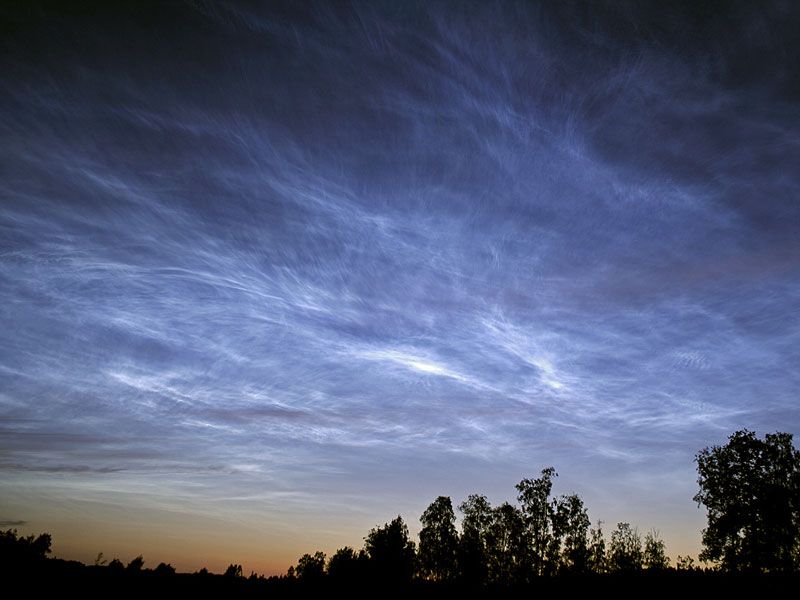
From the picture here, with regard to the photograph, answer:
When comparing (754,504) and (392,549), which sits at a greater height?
(754,504)

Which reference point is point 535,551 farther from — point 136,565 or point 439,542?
point 136,565

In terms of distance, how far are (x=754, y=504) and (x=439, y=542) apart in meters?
44.7

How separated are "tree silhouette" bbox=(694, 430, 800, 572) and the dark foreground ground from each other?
97.4 ft

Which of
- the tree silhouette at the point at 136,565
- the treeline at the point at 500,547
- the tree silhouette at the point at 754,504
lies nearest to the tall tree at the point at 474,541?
the treeline at the point at 500,547

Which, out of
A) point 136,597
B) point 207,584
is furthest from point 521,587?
point 136,597

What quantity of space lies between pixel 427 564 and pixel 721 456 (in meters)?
47.3

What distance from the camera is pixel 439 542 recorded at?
6925 cm

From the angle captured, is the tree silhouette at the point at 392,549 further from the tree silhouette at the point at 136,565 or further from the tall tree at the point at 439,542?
the tree silhouette at the point at 136,565

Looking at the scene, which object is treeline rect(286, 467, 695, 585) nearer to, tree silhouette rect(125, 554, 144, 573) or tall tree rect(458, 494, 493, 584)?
tall tree rect(458, 494, 493, 584)

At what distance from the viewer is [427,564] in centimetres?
6912

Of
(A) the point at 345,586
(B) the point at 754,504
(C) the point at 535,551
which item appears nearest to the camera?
(A) the point at 345,586

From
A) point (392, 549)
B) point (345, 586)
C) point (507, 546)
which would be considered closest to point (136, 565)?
point (345, 586)

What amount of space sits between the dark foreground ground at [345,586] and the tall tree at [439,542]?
2138 inches

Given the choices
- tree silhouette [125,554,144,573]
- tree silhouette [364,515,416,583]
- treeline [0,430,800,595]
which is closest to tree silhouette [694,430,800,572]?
treeline [0,430,800,595]
